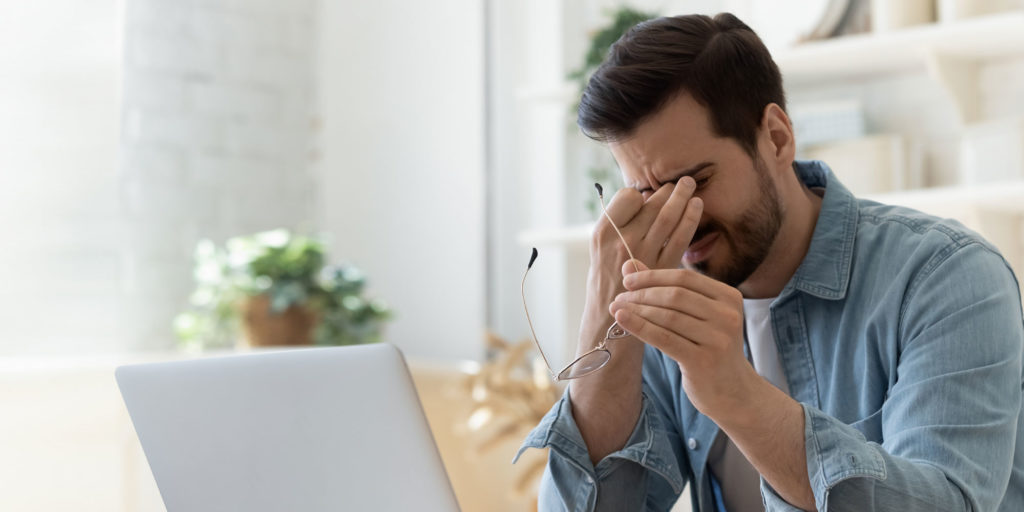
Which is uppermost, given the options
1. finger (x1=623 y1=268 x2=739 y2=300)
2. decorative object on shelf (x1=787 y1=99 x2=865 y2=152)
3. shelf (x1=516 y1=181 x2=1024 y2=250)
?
decorative object on shelf (x1=787 y1=99 x2=865 y2=152)

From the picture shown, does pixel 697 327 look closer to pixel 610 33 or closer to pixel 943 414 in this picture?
pixel 943 414

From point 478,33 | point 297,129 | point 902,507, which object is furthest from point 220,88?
point 902,507

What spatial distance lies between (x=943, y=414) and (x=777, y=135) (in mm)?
387

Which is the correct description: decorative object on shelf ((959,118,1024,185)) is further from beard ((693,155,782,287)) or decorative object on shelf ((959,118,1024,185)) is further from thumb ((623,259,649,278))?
thumb ((623,259,649,278))

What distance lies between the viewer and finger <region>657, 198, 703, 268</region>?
110 cm

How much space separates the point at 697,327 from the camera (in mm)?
855

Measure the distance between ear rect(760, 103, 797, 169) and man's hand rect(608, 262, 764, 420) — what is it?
0.37 meters

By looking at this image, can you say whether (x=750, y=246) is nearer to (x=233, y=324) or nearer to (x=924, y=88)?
(x=924, y=88)

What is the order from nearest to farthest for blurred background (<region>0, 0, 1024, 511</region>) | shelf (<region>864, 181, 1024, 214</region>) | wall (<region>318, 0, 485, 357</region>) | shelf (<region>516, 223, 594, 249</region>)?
shelf (<region>864, 181, 1024, 214</region>) < blurred background (<region>0, 0, 1024, 511</region>) < shelf (<region>516, 223, 594, 249</region>) < wall (<region>318, 0, 485, 357</region>)

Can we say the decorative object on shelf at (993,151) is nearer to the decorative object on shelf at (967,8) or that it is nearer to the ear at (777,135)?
the decorative object on shelf at (967,8)

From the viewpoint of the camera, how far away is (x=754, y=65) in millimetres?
1187

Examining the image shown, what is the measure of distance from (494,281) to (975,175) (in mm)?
1292

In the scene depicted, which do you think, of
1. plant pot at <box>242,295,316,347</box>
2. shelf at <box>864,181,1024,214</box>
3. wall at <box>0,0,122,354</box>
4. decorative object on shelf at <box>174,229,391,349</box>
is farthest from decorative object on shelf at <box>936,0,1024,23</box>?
wall at <box>0,0,122,354</box>

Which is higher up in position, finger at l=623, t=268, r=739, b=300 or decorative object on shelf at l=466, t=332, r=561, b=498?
finger at l=623, t=268, r=739, b=300
